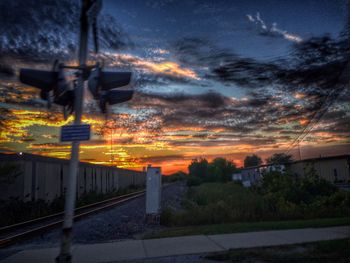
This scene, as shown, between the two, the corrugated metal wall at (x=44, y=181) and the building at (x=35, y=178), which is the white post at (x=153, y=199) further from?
the corrugated metal wall at (x=44, y=181)

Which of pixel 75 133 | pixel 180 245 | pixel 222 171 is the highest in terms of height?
pixel 222 171

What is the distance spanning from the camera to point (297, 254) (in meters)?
7.01

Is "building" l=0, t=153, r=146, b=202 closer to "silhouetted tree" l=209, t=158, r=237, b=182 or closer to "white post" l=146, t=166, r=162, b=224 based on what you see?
"white post" l=146, t=166, r=162, b=224

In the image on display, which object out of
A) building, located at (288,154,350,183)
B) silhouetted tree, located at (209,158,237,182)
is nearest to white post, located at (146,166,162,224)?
building, located at (288,154,350,183)

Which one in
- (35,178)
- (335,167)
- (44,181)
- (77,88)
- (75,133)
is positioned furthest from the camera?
(335,167)

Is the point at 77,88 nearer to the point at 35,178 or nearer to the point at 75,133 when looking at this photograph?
the point at 75,133

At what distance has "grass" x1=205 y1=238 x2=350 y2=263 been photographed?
21.8 feet

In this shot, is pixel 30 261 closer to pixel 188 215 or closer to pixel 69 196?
pixel 69 196

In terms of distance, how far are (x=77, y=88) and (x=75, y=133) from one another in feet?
2.70

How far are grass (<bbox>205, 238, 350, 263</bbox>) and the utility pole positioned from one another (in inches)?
131

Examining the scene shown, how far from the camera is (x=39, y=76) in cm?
520

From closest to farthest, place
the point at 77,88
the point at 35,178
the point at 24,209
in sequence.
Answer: the point at 77,88 < the point at 24,209 < the point at 35,178

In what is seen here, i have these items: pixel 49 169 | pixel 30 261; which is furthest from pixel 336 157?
pixel 30 261

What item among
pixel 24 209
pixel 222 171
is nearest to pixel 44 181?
pixel 24 209
